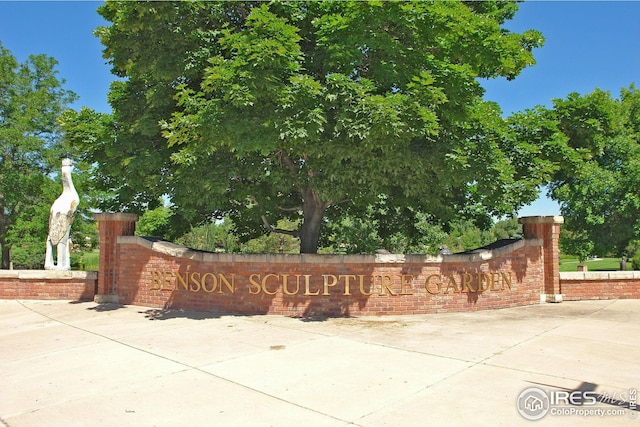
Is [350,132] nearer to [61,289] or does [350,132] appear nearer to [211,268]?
[211,268]

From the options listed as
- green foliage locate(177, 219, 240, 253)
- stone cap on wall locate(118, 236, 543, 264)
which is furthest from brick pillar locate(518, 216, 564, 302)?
green foliage locate(177, 219, 240, 253)

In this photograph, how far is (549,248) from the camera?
1265 cm

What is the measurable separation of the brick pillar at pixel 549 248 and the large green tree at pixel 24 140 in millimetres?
24711

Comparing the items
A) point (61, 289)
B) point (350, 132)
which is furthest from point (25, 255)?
point (350, 132)

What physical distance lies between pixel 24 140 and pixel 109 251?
17.6 meters

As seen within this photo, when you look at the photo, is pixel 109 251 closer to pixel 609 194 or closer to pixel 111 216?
pixel 111 216

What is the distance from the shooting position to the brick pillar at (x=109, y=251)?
12109 millimetres

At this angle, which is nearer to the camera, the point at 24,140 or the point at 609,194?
the point at 609,194

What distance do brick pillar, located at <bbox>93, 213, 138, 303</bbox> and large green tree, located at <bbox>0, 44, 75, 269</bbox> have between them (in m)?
15.6

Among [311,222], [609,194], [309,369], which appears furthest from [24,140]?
[609,194]

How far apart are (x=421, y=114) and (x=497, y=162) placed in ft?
8.01

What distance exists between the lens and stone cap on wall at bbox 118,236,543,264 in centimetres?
1020

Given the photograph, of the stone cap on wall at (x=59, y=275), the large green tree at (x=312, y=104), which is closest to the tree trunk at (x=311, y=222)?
the large green tree at (x=312, y=104)

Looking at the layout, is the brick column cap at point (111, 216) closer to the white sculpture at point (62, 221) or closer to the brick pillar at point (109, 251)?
the brick pillar at point (109, 251)
